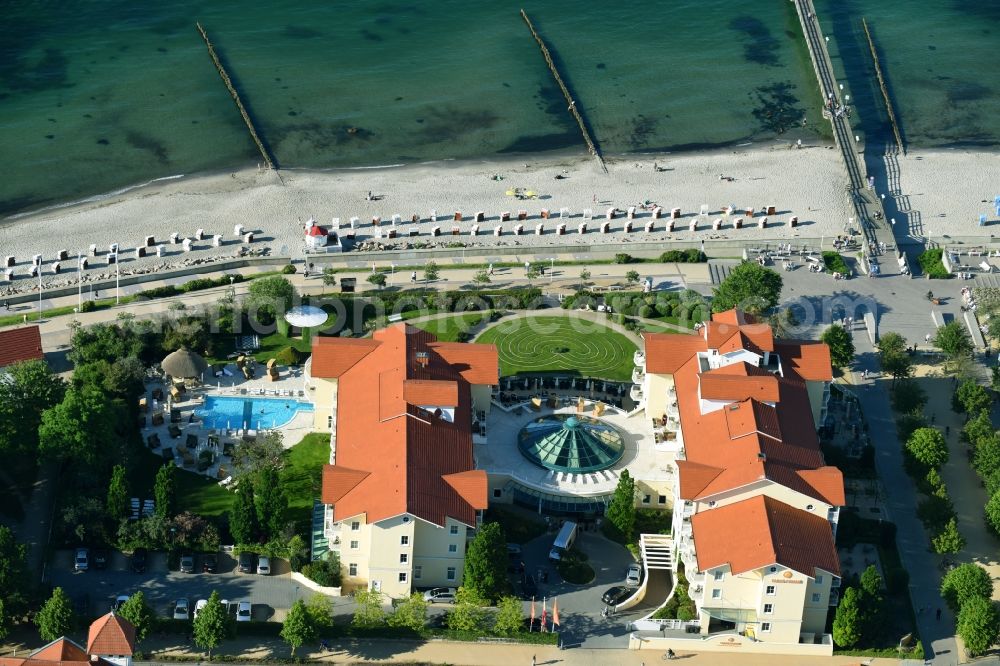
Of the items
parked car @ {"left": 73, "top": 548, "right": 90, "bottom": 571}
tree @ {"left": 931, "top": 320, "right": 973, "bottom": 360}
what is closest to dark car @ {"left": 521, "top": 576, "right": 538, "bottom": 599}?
parked car @ {"left": 73, "top": 548, "right": 90, "bottom": 571}

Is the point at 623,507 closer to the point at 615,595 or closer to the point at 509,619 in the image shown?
the point at 615,595

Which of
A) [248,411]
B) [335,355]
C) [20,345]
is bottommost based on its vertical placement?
[248,411]

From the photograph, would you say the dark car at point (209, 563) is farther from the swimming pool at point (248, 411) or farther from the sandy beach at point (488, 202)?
the sandy beach at point (488, 202)

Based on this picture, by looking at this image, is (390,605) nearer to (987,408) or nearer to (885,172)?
(987,408)

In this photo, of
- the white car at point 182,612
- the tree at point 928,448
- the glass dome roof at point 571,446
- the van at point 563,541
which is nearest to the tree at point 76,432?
the white car at point 182,612

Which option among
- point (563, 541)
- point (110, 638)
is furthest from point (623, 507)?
point (110, 638)

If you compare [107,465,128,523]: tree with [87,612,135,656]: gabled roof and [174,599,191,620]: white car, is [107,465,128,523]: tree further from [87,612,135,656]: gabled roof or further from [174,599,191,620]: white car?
[87,612,135,656]: gabled roof

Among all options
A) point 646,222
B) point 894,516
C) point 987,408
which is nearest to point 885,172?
point 646,222
